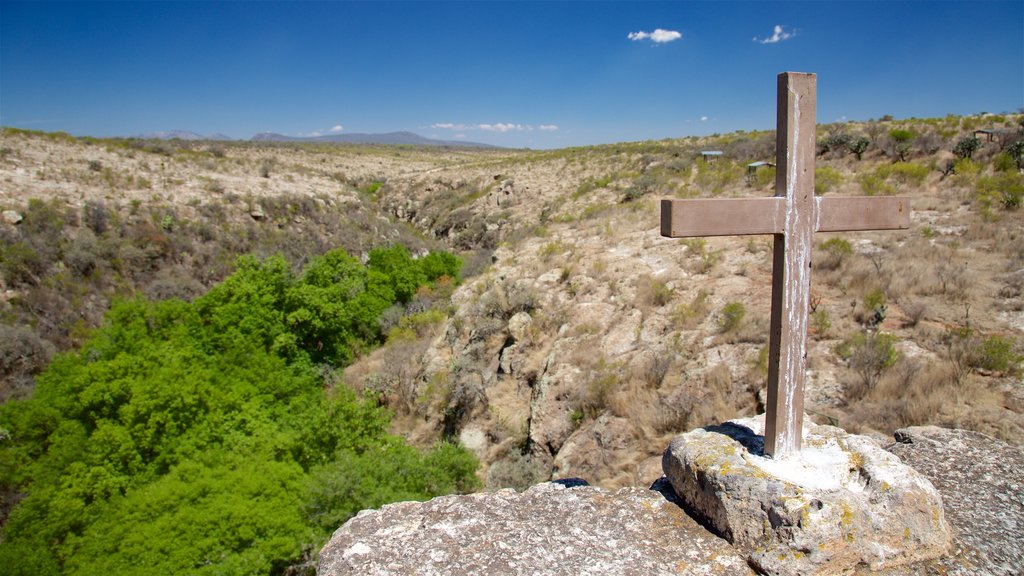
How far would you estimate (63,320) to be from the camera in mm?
17234

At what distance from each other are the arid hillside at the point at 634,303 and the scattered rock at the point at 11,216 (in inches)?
4.2

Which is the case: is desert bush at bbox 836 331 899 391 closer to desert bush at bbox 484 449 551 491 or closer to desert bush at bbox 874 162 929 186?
desert bush at bbox 484 449 551 491

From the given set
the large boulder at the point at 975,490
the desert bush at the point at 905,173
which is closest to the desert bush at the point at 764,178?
the desert bush at the point at 905,173

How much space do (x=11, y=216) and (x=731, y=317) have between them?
26.7m

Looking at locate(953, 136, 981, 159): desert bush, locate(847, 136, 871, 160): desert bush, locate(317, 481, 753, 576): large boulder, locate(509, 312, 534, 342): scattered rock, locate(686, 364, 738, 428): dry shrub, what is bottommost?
locate(509, 312, 534, 342): scattered rock

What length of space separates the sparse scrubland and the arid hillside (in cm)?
5

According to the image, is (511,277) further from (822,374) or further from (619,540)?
(619,540)

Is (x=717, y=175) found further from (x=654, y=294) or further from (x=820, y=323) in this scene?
(x=820, y=323)

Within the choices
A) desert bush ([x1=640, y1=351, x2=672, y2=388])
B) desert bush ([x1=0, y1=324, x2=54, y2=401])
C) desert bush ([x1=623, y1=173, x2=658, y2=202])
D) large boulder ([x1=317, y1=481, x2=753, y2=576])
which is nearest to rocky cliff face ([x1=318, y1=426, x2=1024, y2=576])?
large boulder ([x1=317, y1=481, x2=753, y2=576])

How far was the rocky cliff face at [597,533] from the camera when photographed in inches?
108

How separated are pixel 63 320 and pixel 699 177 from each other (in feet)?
77.5

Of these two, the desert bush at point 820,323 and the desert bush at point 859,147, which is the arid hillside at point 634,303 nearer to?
the desert bush at point 820,323

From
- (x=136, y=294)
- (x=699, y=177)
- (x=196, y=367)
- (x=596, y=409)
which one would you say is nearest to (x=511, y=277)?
(x=596, y=409)

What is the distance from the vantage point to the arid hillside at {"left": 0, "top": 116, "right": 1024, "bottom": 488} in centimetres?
598
